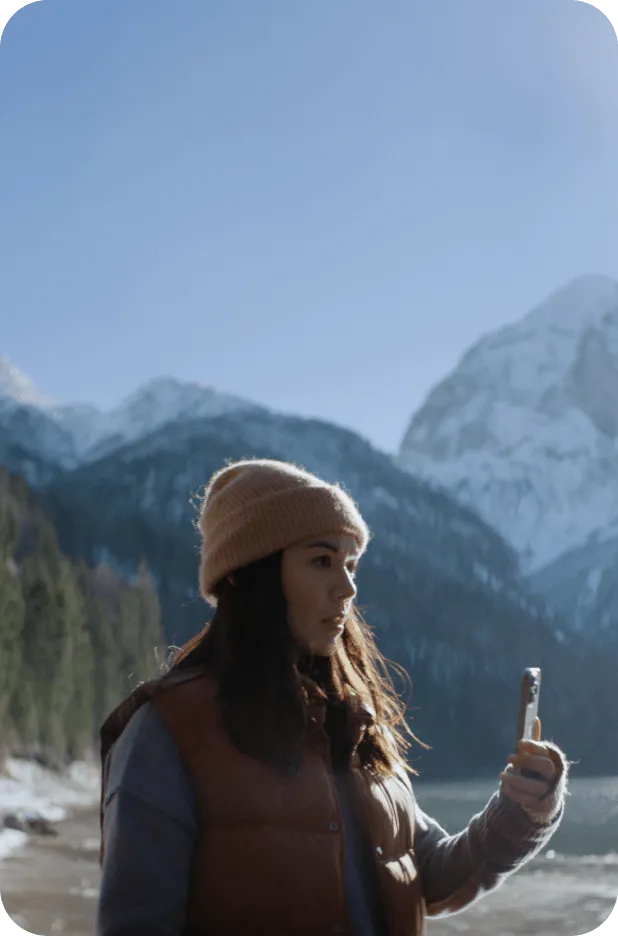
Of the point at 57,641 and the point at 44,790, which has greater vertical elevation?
the point at 57,641

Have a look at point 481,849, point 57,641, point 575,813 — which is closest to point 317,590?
point 481,849

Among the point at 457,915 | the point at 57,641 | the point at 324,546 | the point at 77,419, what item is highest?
the point at 77,419

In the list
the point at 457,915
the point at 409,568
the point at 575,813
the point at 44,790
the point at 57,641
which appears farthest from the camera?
the point at 409,568

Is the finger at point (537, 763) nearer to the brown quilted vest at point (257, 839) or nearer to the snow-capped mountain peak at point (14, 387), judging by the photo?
the brown quilted vest at point (257, 839)

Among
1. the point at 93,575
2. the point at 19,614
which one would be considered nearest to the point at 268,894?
the point at 19,614

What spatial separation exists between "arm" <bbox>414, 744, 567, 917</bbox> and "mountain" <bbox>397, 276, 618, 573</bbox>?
485 inches

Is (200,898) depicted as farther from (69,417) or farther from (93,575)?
(69,417)

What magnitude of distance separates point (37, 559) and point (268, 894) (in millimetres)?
12119

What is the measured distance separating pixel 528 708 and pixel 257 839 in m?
0.24

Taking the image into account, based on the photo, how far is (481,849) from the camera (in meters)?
0.92

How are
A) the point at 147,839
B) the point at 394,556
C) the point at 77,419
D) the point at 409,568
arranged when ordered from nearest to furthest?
the point at 147,839 < the point at 77,419 < the point at 409,568 < the point at 394,556

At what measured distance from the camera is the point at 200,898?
76 cm

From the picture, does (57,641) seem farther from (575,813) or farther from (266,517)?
(266,517)

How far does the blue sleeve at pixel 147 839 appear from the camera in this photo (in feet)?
2.41
